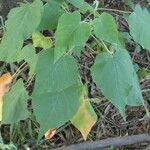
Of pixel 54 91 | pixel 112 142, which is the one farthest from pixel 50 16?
pixel 112 142

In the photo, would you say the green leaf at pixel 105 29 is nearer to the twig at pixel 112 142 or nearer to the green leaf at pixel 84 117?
the green leaf at pixel 84 117

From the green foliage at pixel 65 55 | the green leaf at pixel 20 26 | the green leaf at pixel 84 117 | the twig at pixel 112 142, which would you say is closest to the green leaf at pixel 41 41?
the green foliage at pixel 65 55

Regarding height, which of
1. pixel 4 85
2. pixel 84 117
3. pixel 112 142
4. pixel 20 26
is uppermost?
pixel 20 26

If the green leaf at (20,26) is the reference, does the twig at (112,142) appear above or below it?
below

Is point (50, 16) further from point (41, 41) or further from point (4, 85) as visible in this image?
point (4, 85)

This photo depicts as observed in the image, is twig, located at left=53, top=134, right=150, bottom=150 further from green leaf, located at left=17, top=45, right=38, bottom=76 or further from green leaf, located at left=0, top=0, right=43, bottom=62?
green leaf, located at left=0, top=0, right=43, bottom=62
